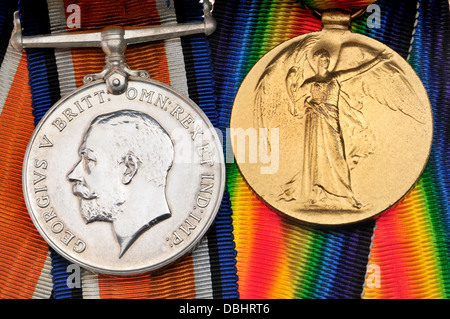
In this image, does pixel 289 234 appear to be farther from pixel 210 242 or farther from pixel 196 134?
pixel 196 134

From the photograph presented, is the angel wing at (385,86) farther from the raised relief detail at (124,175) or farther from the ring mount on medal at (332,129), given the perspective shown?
the raised relief detail at (124,175)

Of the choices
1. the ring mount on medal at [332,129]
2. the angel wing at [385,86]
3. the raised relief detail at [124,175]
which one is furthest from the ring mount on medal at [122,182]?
the angel wing at [385,86]

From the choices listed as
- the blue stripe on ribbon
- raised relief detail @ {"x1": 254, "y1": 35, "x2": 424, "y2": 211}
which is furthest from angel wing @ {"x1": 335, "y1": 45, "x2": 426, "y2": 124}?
the blue stripe on ribbon

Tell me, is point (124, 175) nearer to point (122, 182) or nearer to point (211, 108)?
point (122, 182)

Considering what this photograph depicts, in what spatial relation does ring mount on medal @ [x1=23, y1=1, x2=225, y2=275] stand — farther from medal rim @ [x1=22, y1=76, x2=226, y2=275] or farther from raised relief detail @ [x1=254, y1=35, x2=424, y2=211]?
raised relief detail @ [x1=254, y1=35, x2=424, y2=211]
